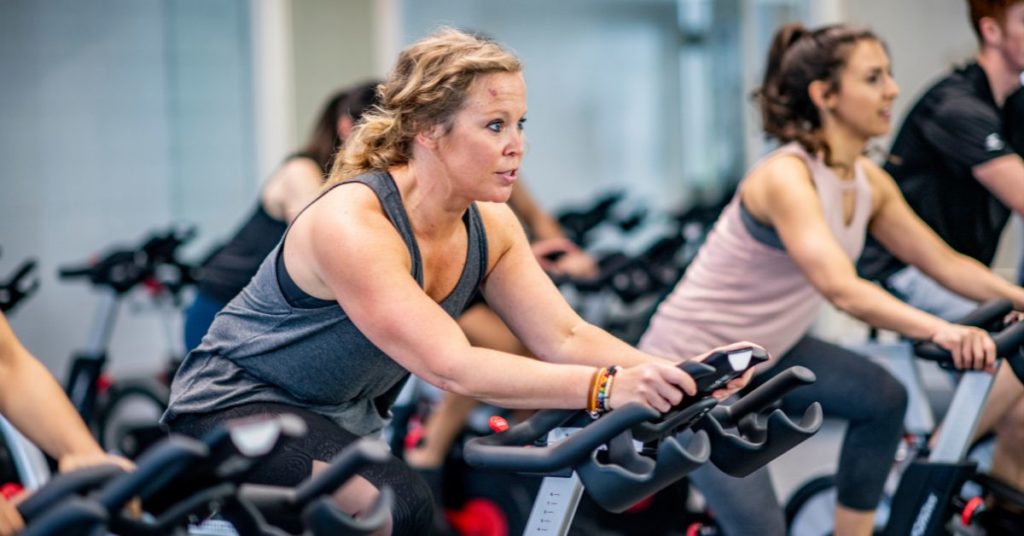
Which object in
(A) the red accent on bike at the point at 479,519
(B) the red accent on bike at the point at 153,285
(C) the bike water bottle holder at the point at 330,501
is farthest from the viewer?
(B) the red accent on bike at the point at 153,285

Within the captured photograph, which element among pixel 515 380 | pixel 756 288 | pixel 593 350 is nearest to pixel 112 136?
pixel 756 288

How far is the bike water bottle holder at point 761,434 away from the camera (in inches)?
74.5

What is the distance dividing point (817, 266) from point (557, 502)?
97 centimetres

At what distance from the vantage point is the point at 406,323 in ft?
6.41

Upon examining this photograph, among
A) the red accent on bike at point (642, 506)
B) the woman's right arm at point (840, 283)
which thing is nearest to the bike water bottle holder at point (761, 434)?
the woman's right arm at point (840, 283)

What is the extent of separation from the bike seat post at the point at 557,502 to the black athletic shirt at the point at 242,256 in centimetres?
192

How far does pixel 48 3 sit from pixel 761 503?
469 cm

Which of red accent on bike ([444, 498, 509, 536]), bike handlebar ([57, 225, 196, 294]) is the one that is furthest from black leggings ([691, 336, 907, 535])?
bike handlebar ([57, 225, 196, 294])

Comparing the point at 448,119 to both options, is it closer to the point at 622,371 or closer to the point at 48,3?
the point at 622,371

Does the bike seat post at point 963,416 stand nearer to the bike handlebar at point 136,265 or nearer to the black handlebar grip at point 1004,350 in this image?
the black handlebar grip at point 1004,350

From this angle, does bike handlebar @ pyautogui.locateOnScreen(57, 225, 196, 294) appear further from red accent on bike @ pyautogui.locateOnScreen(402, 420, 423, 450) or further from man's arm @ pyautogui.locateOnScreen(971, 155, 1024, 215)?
man's arm @ pyautogui.locateOnScreen(971, 155, 1024, 215)

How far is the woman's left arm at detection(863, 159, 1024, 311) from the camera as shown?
3.02 metres

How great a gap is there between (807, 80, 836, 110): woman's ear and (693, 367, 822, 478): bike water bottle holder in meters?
1.17

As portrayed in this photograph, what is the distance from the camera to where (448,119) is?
83.4 inches
